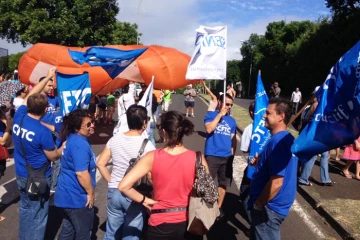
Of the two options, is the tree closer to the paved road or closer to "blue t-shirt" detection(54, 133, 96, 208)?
the paved road

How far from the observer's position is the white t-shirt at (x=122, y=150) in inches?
130

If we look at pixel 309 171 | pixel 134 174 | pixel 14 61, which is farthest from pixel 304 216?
pixel 14 61

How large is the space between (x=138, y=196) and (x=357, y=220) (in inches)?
152

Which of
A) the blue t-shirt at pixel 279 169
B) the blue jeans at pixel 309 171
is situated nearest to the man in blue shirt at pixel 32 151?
the blue t-shirt at pixel 279 169

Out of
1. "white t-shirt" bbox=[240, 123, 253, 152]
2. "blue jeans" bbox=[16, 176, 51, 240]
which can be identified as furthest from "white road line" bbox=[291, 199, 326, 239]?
"blue jeans" bbox=[16, 176, 51, 240]

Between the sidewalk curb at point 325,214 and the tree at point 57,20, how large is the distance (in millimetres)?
16819

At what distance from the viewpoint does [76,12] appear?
20047 millimetres

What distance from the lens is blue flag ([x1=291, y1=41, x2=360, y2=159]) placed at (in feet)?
8.14

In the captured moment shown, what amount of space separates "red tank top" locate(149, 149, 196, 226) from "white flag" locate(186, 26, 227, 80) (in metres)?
2.94

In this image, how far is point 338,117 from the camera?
8.35 ft

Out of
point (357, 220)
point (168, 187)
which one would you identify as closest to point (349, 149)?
point (357, 220)

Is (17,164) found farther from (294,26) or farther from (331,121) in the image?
(294,26)

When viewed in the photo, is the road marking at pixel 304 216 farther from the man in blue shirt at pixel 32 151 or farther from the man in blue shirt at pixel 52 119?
the man in blue shirt at pixel 32 151

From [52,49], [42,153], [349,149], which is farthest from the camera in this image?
[52,49]
